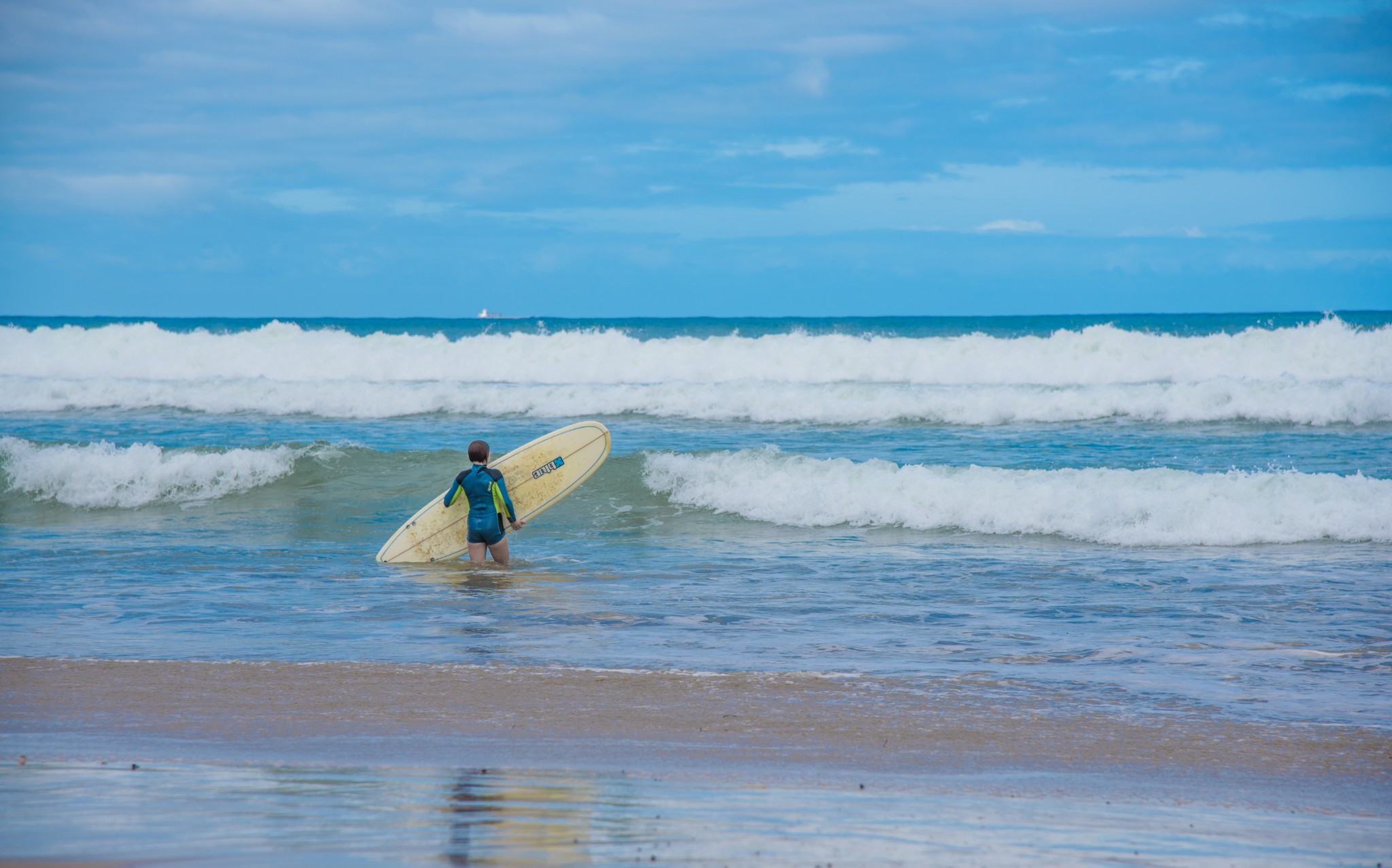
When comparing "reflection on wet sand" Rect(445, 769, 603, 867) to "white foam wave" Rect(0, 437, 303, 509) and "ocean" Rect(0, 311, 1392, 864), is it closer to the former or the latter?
"ocean" Rect(0, 311, 1392, 864)

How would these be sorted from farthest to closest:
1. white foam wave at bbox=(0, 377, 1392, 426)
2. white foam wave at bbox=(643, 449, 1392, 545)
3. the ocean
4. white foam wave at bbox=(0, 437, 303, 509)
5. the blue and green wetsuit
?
white foam wave at bbox=(0, 377, 1392, 426)
white foam wave at bbox=(0, 437, 303, 509)
white foam wave at bbox=(643, 449, 1392, 545)
the blue and green wetsuit
the ocean

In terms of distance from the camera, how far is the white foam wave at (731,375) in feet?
63.2

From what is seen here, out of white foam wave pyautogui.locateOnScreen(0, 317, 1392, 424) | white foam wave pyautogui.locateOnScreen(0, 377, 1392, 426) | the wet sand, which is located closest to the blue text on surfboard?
the wet sand

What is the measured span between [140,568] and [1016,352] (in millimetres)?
21894

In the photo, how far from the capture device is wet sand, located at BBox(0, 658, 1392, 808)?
4395mm

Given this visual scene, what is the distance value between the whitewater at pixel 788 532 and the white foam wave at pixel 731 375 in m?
0.11

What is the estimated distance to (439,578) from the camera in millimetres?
9008

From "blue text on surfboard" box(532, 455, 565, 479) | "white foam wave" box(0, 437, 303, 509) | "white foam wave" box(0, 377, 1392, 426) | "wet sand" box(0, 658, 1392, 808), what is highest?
"white foam wave" box(0, 377, 1392, 426)

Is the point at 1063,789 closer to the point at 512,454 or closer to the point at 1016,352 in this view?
the point at 512,454

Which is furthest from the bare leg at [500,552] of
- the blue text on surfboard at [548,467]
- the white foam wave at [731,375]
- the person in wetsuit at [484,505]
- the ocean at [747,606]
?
the white foam wave at [731,375]

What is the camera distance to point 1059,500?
11.1 meters

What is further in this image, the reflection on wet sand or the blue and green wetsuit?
the blue and green wetsuit

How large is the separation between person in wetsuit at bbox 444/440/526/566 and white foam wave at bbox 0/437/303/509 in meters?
6.13

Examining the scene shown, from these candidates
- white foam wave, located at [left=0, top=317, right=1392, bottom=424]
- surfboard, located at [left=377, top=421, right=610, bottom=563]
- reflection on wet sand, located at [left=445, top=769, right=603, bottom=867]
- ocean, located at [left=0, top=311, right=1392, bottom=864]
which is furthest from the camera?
white foam wave, located at [left=0, top=317, right=1392, bottom=424]
